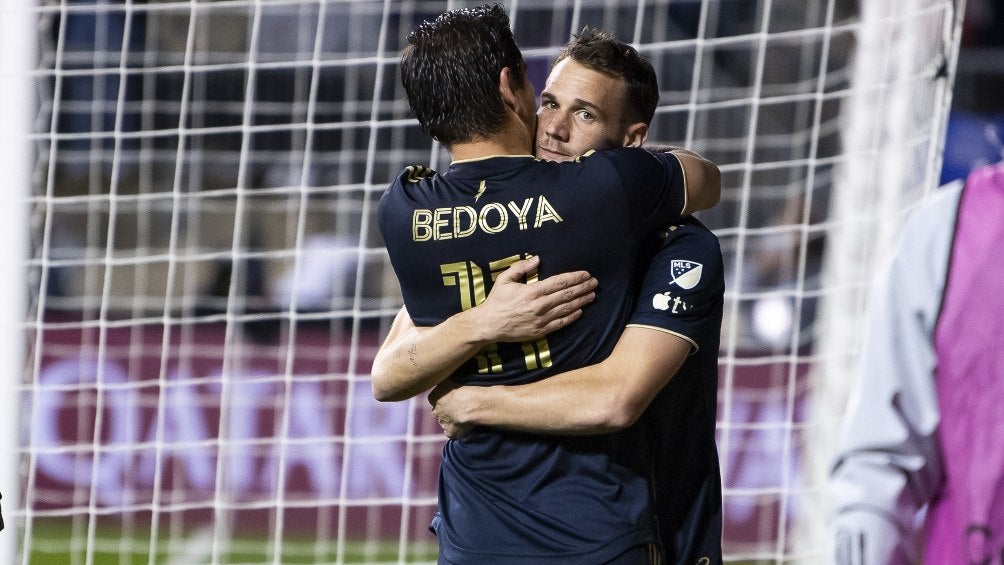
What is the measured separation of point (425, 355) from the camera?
221 centimetres

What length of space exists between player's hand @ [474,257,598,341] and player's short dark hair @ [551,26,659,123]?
481mm

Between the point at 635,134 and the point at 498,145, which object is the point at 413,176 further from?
the point at 635,134

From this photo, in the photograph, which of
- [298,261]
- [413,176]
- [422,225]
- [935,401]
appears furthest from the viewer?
[298,261]

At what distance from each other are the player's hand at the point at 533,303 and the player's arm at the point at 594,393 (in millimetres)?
98

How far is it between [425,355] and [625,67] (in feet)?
2.40

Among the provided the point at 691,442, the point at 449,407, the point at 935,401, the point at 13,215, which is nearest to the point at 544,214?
the point at 449,407

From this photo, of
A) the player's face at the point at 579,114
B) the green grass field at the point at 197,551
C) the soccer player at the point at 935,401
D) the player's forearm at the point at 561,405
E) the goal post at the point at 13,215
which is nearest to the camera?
the soccer player at the point at 935,401

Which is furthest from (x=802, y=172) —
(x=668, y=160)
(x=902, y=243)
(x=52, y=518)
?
(x=902, y=243)

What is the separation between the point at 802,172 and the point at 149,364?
502cm

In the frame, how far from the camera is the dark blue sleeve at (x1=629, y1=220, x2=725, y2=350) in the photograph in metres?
2.16

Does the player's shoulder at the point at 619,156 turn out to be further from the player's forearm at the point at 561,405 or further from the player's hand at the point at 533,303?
the player's forearm at the point at 561,405

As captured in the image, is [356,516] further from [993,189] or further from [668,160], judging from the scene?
[993,189]

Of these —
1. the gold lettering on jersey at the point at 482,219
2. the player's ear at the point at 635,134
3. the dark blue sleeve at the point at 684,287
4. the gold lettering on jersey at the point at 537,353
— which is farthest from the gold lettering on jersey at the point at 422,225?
the player's ear at the point at 635,134

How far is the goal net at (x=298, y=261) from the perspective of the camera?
441 cm
